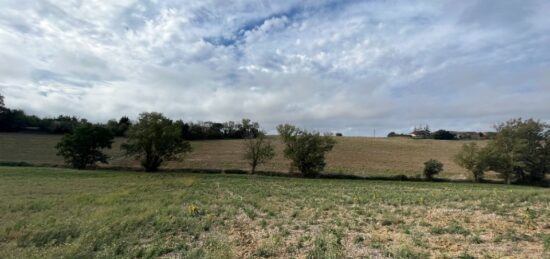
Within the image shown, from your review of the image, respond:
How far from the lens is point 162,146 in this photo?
5691 centimetres

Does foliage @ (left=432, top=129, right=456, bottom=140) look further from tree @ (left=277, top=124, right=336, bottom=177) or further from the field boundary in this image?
tree @ (left=277, top=124, right=336, bottom=177)

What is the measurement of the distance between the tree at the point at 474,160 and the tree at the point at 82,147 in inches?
2448

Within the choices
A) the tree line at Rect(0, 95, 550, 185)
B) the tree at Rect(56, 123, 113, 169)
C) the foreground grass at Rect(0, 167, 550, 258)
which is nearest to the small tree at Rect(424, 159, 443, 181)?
the tree line at Rect(0, 95, 550, 185)

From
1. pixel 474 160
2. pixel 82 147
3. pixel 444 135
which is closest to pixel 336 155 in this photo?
pixel 474 160

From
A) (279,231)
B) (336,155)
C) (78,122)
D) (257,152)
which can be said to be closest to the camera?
(279,231)

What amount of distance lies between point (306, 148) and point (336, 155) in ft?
66.1

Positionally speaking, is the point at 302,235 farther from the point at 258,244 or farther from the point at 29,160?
the point at 29,160

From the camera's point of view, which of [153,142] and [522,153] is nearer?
[522,153]

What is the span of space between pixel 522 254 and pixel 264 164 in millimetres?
56780

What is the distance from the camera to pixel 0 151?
65.8 m

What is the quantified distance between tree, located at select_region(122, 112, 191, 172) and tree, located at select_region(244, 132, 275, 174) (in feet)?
39.8

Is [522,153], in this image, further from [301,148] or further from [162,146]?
[162,146]

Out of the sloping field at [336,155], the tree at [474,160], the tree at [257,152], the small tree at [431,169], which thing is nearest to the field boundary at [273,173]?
the small tree at [431,169]

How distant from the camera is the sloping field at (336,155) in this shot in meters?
60.4
